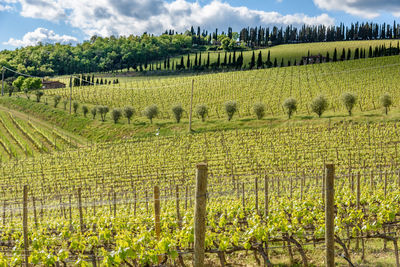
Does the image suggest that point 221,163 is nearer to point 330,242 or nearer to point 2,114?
point 330,242

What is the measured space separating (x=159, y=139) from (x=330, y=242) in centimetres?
4693

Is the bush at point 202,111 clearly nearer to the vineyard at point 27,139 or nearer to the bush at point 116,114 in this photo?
the bush at point 116,114

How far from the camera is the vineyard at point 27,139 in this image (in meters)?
54.9

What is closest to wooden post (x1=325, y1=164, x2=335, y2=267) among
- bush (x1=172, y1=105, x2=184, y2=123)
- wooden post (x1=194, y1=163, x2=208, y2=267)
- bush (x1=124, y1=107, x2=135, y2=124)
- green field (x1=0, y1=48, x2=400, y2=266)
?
green field (x1=0, y1=48, x2=400, y2=266)

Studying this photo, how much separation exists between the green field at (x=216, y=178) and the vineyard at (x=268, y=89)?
553 mm

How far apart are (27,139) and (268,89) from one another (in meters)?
50.7

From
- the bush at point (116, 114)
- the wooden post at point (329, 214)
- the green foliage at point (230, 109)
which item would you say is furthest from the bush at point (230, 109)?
the wooden post at point (329, 214)

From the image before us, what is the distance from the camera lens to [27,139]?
6066 cm

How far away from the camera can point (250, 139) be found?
152 feet

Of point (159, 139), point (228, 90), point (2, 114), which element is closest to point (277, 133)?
point (159, 139)

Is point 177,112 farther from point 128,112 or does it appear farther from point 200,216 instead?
point 200,216

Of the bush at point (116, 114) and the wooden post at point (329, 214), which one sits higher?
the bush at point (116, 114)

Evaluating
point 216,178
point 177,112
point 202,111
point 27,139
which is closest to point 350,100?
point 202,111

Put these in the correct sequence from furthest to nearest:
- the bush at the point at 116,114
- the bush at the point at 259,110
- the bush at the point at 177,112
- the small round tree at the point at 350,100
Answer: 1. the bush at the point at 116,114
2. the bush at the point at 177,112
3. the bush at the point at 259,110
4. the small round tree at the point at 350,100
